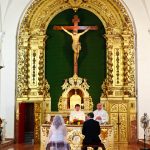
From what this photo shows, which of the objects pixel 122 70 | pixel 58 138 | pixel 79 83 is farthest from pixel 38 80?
pixel 58 138

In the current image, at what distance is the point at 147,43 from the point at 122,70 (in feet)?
5.50

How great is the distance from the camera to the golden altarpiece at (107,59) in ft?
64.1

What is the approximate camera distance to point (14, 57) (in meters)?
19.8

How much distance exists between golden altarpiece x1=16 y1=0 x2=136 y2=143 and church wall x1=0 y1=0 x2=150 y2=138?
0.96 ft

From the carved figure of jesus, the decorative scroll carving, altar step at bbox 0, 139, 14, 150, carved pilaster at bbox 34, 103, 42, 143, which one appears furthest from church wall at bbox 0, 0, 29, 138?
the carved figure of jesus

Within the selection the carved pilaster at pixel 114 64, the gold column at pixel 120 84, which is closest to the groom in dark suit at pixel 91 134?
the gold column at pixel 120 84

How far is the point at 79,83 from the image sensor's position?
20016 millimetres

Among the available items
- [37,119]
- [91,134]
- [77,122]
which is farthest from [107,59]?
[91,134]

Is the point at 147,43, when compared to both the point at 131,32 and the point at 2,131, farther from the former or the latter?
the point at 2,131

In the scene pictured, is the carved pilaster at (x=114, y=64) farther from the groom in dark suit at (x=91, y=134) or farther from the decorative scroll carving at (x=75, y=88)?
the groom in dark suit at (x=91, y=134)

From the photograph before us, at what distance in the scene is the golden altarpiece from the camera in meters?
19.5

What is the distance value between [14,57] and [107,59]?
4.31 m

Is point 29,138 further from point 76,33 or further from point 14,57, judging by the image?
point 76,33

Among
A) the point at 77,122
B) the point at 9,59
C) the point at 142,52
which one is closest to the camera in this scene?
the point at 77,122
